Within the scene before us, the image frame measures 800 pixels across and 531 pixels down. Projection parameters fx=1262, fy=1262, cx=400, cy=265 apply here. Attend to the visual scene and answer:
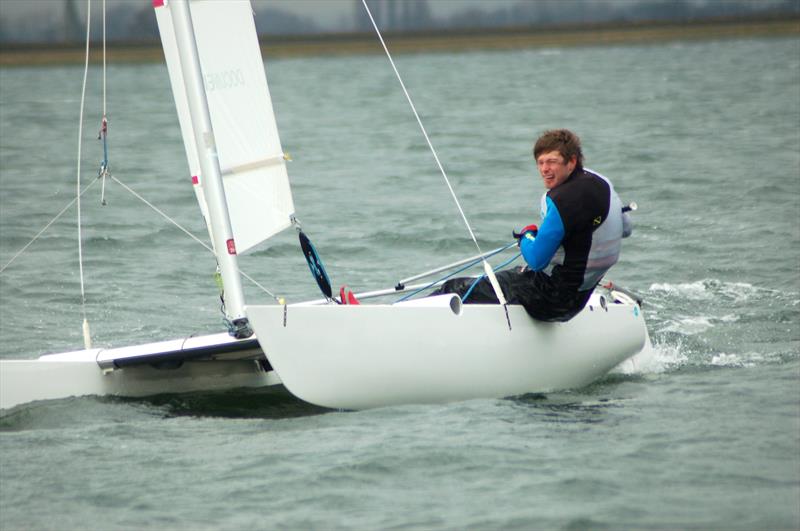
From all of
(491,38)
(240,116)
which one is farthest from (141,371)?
(491,38)

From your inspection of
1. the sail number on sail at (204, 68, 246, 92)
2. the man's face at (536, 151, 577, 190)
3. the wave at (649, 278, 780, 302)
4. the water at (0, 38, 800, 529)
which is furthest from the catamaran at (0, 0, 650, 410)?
the wave at (649, 278, 780, 302)

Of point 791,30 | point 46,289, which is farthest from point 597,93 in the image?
point 791,30

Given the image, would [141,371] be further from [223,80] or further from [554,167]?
[554,167]

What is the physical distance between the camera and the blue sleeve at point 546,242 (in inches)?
187

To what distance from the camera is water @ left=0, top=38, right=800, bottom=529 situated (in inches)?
154

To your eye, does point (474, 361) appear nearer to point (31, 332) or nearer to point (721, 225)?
point (31, 332)

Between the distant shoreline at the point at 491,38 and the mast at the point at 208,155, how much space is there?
42755 millimetres

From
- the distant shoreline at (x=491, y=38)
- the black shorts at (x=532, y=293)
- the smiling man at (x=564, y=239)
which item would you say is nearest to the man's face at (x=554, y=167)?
the smiling man at (x=564, y=239)

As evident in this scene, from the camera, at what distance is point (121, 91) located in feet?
102

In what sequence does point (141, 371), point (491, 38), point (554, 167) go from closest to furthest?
point (554, 167) → point (141, 371) → point (491, 38)

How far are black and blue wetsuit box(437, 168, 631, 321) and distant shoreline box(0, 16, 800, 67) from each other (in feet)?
141

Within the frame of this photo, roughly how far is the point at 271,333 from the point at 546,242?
1105 millimetres

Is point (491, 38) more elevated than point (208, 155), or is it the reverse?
point (491, 38)

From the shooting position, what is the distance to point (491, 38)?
50.0 m
